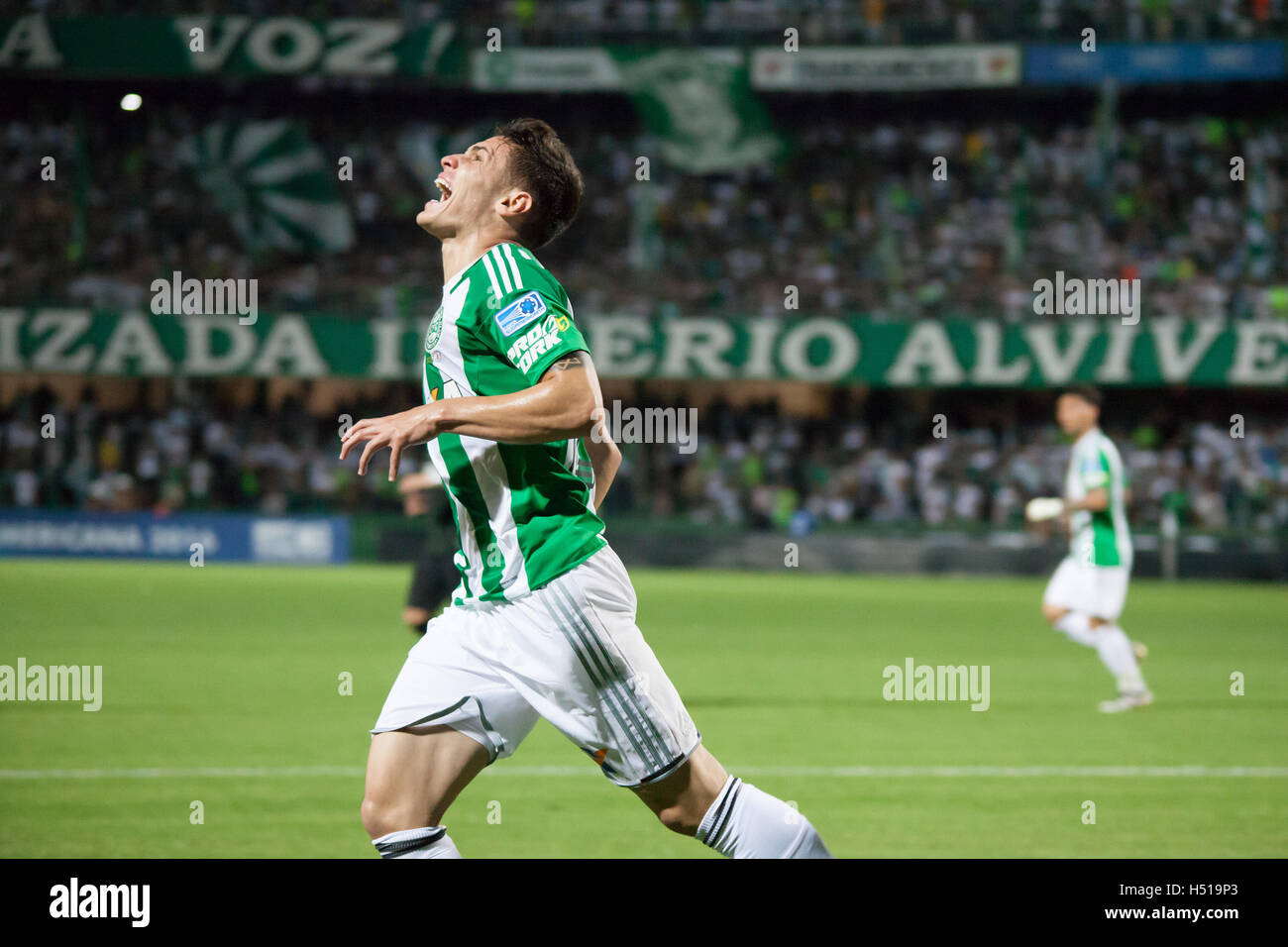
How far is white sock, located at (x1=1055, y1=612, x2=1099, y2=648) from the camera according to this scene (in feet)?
36.2

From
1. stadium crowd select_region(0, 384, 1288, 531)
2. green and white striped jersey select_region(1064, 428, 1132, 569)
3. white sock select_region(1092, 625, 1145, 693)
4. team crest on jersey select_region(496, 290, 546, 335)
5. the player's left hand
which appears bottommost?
stadium crowd select_region(0, 384, 1288, 531)

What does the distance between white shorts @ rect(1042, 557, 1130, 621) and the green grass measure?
784 millimetres

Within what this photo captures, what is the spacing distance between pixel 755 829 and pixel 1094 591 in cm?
740

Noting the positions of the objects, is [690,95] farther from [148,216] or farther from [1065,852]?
[1065,852]

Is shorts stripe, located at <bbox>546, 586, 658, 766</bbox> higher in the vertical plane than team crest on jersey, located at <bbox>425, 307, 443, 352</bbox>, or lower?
lower

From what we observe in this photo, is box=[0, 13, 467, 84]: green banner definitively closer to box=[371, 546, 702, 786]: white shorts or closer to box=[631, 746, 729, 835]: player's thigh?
box=[371, 546, 702, 786]: white shorts

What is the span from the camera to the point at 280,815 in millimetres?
7035

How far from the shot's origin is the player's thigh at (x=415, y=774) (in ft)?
13.5

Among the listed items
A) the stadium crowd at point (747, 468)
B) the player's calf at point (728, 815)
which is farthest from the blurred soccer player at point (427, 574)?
the stadium crowd at point (747, 468)

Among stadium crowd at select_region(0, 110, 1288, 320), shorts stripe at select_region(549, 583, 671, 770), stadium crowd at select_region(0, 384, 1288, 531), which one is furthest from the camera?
stadium crowd at select_region(0, 110, 1288, 320)

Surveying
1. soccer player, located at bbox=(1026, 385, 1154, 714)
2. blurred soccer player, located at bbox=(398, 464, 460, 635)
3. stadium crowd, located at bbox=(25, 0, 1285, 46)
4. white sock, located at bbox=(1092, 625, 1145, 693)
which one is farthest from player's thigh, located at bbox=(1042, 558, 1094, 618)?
stadium crowd, located at bbox=(25, 0, 1285, 46)

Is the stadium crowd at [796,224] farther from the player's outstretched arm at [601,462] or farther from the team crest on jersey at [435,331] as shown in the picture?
the team crest on jersey at [435,331]

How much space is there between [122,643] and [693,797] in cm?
1139

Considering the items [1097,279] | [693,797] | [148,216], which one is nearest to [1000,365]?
[1097,279]
